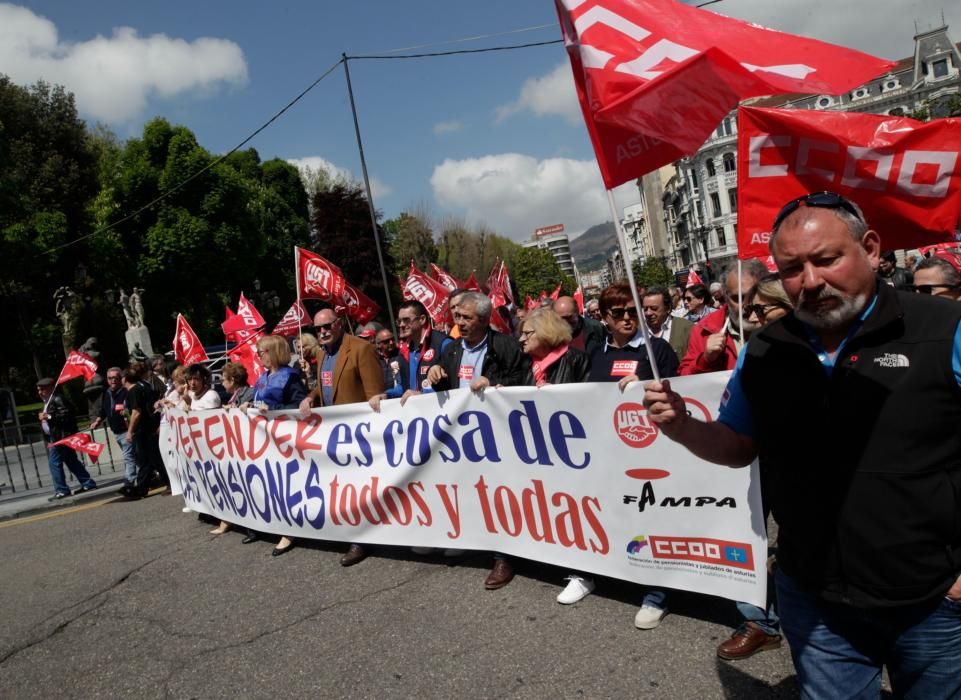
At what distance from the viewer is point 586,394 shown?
399 centimetres

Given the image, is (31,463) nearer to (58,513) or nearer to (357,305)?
(58,513)

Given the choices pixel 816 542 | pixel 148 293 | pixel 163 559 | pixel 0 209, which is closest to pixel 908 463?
pixel 816 542

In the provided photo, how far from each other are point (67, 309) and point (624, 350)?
32673 mm

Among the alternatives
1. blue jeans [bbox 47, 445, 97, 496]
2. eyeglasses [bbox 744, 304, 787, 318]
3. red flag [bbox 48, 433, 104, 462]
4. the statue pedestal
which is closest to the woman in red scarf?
eyeglasses [bbox 744, 304, 787, 318]

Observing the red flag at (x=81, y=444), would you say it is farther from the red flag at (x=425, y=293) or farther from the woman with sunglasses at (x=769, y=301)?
the woman with sunglasses at (x=769, y=301)

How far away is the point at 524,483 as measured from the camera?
170 inches

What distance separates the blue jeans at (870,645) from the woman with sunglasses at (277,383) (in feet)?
15.9

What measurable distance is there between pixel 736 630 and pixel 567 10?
2859mm

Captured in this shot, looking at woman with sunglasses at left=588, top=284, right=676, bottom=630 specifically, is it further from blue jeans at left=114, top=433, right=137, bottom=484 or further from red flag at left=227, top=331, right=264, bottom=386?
red flag at left=227, top=331, right=264, bottom=386

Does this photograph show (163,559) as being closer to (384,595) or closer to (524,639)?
(384,595)

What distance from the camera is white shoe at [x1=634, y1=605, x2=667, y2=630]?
144 inches

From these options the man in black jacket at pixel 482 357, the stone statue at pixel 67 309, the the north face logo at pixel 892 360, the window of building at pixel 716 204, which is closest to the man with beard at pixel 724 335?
the man in black jacket at pixel 482 357

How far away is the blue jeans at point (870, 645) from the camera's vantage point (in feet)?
5.69

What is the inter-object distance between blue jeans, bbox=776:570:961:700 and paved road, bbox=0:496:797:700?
1.21 metres
